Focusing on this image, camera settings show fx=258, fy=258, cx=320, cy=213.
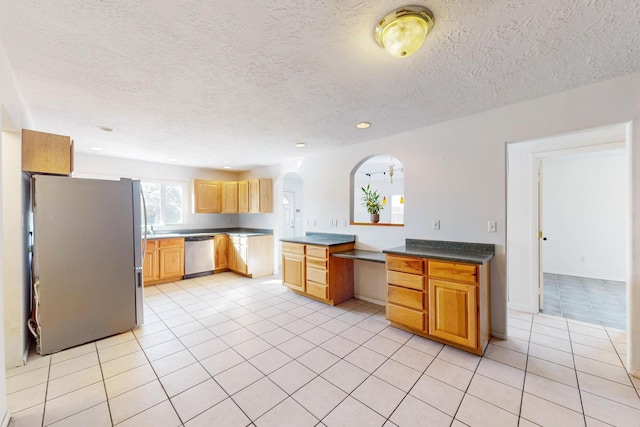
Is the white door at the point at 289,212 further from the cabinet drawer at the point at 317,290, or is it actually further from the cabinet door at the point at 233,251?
the cabinet drawer at the point at 317,290

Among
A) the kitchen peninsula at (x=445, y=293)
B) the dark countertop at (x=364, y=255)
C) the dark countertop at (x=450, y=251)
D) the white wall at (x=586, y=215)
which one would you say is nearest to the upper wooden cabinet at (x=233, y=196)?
the dark countertop at (x=364, y=255)

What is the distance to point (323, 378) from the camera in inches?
79.8

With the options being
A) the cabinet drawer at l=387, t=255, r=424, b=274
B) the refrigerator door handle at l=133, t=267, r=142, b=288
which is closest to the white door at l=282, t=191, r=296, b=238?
the refrigerator door handle at l=133, t=267, r=142, b=288

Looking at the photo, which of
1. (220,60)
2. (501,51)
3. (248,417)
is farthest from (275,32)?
(248,417)

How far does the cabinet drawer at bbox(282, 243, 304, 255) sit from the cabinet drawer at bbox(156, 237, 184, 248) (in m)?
2.19

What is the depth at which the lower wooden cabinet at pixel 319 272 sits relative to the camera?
3574 mm

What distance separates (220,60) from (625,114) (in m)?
3.11

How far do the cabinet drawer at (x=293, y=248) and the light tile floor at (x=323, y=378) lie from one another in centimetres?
110

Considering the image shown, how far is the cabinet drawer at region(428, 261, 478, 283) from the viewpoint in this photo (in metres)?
2.31

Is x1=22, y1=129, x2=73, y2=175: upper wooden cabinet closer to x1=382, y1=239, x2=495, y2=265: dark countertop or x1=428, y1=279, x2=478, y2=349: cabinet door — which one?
x1=382, y1=239, x2=495, y2=265: dark countertop

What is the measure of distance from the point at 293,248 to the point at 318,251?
560 mm

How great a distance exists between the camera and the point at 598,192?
15.7 feet

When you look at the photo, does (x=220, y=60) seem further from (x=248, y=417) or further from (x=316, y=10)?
(x=248, y=417)

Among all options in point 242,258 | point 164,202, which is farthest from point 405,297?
point 164,202
